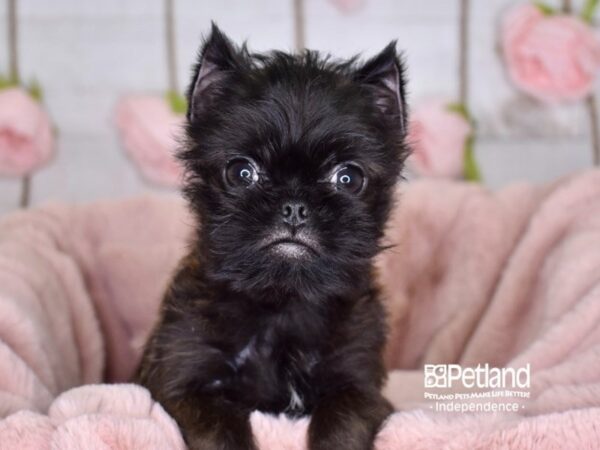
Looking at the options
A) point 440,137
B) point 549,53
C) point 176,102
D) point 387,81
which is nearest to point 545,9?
point 549,53

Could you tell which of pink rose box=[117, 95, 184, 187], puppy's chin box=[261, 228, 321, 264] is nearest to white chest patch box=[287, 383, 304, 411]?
puppy's chin box=[261, 228, 321, 264]

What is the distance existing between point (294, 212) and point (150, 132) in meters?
2.37

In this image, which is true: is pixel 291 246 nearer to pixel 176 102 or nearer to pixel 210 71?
pixel 210 71

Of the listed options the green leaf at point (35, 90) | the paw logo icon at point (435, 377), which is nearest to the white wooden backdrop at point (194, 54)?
the green leaf at point (35, 90)


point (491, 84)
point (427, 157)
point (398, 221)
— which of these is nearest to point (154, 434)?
point (398, 221)

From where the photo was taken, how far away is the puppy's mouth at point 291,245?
6.64 ft

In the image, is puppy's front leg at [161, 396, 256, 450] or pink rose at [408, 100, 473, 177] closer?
puppy's front leg at [161, 396, 256, 450]

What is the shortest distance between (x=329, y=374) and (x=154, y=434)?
0.55 m

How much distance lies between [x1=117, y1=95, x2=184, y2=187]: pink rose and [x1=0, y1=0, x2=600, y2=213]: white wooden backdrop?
0.08 meters

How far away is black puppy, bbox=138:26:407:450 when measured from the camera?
2070 millimetres

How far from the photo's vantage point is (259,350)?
2340 millimetres

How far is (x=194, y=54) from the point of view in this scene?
4312mm

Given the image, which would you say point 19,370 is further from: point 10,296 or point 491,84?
point 491,84

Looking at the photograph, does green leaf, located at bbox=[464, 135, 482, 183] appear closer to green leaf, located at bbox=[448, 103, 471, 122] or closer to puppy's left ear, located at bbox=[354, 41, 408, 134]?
green leaf, located at bbox=[448, 103, 471, 122]
